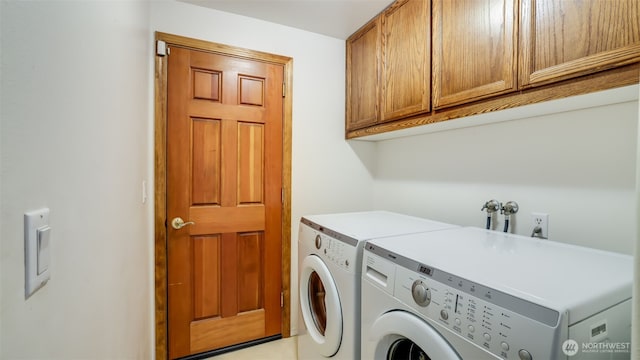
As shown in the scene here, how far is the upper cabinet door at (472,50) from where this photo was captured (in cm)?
111

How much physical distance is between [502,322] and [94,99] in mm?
1111

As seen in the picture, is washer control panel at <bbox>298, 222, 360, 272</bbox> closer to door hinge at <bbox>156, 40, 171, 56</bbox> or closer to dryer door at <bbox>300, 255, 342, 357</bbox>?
dryer door at <bbox>300, 255, 342, 357</bbox>

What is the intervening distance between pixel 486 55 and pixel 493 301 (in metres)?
1.03

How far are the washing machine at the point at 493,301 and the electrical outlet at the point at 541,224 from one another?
168mm

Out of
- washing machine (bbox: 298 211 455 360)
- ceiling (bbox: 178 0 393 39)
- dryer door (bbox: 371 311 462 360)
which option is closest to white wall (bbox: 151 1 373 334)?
ceiling (bbox: 178 0 393 39)

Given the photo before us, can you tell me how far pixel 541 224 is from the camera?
1.29 meters

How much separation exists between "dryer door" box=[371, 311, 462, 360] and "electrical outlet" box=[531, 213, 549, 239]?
2.67 ft

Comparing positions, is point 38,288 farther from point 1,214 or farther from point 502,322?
point 502,322

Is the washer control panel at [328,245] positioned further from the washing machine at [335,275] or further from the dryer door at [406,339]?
the dryer door at [406,339]

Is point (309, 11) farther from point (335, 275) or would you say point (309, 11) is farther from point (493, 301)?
point (493, 301)

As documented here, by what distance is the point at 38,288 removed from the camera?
0.42 m

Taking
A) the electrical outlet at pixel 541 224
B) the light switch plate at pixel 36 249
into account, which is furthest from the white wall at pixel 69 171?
the electrical outlet at pixel 541 224

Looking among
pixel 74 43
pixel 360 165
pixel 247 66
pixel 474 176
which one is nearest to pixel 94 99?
pixel 74 43

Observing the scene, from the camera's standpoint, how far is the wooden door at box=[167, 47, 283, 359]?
5.78 ft
